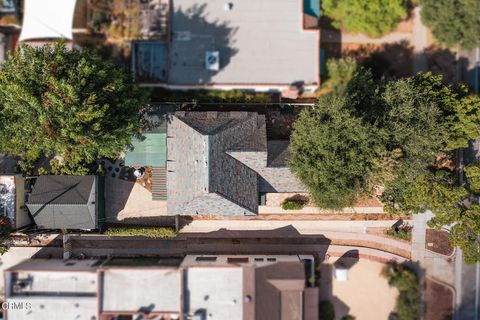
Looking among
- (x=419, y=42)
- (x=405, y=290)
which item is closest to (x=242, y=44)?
(x=419, y=42)

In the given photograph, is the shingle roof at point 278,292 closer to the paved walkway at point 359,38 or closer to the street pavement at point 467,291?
the street pavement at point 467,291

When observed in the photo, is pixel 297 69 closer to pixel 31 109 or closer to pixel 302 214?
pixel 302 214

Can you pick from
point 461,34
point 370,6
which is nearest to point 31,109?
point 370,6

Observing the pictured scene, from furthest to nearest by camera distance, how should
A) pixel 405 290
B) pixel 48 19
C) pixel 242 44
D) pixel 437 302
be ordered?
pixel 437 302 → pixel 405 290 → pixel 242 44 → pixel 48 19

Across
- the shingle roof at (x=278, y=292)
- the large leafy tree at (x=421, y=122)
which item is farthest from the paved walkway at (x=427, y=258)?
the shingle roof at (x=278, y=292)

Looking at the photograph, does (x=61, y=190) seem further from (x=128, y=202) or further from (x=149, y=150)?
(x=149, y=150)

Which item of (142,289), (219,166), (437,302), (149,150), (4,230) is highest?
(149,150)
